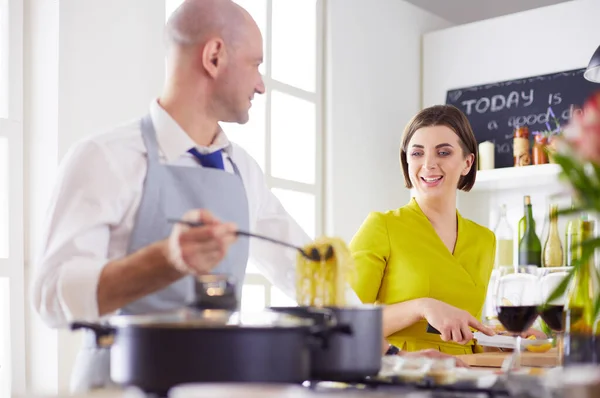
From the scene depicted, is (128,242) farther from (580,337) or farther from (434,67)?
(434,67)

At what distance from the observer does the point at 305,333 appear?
1.16 meters

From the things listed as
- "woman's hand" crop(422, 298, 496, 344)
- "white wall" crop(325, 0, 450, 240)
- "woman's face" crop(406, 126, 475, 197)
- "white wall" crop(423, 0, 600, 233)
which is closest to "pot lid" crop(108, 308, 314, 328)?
"woman's hand" crop(422, 298, 496, 344)

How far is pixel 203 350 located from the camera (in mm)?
1075

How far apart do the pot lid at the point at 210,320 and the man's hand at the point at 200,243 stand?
0.25 ft

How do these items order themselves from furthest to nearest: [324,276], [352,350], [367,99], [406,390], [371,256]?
[367,99] < [371,256] < [324,276] < [352,350] < [406,390]

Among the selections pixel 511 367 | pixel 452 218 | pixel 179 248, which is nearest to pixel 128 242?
pixel 179 248

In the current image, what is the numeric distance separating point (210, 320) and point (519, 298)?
0.65m

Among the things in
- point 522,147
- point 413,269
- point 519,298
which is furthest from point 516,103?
point 519,298

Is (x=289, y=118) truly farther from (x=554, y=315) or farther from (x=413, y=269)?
(x=554, y=315)

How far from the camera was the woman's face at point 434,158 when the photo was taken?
274 cm

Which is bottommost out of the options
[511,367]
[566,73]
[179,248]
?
[511,367]

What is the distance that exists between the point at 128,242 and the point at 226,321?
1.71 feet

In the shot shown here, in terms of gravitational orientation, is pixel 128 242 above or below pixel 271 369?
above

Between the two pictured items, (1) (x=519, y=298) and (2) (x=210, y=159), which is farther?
(2) (x=210, y=159)
